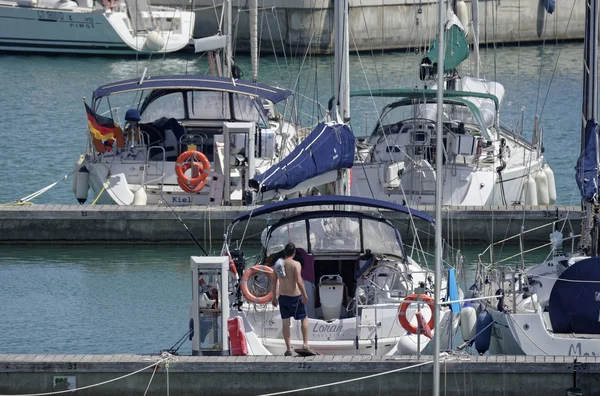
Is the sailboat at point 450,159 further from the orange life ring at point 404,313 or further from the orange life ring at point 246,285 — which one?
the orange life ring at point 404,313

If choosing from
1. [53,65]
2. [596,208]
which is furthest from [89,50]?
[596,208]

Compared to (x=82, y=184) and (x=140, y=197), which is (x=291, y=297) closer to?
(x=140, y=197)

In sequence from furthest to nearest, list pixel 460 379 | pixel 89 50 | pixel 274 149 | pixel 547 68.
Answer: pixel 89 50, pixel 547 68, pixel 274 149, pixel 460 379

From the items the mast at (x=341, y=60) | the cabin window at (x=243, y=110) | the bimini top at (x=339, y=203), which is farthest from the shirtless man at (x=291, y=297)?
the cabin window at (x=243, y=110)

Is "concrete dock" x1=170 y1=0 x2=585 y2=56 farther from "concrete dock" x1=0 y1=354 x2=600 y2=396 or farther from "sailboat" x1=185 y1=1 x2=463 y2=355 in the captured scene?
"concrete dock" x1=0 y1=354 x2=600 y2=396

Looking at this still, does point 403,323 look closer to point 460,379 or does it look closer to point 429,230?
point 460,379

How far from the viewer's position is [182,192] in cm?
2480

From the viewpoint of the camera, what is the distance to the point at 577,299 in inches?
652

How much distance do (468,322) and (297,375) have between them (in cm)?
255

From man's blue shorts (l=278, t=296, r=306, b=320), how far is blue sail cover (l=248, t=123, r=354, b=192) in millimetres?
3386

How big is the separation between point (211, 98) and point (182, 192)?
7.94 ft

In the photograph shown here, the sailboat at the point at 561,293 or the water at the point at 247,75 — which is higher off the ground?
the water at the point at 247,75

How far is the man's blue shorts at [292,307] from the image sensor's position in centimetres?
1620

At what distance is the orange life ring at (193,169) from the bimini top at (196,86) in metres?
1.87
